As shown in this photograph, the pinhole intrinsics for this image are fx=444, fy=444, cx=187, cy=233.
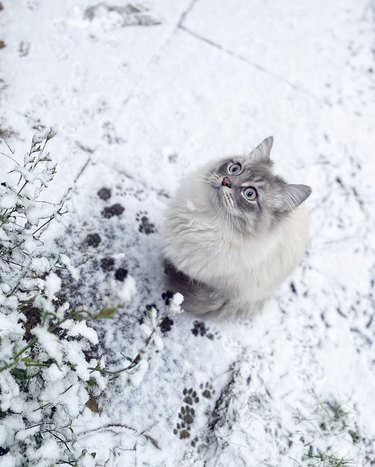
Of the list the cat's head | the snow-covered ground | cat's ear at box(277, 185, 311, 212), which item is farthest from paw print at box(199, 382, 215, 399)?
cat's ear at box(277, 185, 311, 212)

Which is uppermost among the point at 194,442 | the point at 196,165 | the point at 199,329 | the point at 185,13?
the point at 185,13

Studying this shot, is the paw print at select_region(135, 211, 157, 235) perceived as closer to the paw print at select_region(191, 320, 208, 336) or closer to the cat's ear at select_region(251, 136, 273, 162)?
the paw print at select_region(191, 320, 208, 336)

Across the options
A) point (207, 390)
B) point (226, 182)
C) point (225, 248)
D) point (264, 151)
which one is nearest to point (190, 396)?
point (207, 390)

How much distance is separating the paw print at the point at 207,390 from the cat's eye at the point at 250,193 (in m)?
1.05

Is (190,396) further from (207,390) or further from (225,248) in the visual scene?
(225,248)

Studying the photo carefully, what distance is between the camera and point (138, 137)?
2918 millimetres

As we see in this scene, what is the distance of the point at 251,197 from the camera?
2186mm

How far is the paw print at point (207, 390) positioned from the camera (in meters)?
2.41

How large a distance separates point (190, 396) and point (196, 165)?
4.77 ft

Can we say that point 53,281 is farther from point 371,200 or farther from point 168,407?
point 371,200

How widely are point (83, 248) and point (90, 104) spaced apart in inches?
39.7

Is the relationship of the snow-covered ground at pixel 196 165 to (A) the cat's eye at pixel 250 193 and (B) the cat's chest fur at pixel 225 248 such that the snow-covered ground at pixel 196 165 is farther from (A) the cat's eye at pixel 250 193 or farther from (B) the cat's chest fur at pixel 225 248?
(A) the cat's eye at pixel 250 193

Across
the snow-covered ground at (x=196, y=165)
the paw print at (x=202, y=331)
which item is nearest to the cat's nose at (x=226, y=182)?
the snow-covered ground at (x=196, y=165)

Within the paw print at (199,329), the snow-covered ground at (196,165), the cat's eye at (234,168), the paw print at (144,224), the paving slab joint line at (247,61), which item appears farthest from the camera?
the paving slab joint line at (247,61)
